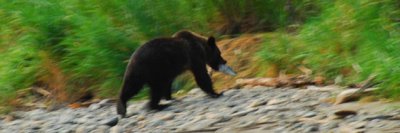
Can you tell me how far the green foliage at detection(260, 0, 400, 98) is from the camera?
7.00 meters

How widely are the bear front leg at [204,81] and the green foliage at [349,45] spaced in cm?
82

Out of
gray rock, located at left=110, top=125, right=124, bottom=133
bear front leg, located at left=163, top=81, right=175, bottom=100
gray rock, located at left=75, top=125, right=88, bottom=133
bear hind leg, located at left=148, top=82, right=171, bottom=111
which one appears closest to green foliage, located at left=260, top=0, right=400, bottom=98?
bear front leg, located at left=163, top=81, right=175, bottom=100

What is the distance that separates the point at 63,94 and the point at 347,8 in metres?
3.76

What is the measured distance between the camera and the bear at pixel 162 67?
7.80 m

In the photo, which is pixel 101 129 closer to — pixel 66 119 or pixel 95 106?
pixel 66 119

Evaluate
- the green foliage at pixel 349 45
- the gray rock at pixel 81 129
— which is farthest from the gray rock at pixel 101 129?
the green foliage at pixel 349 45

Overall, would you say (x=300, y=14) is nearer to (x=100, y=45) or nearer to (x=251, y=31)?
(x=251, y=31)

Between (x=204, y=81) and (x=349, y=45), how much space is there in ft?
4.97

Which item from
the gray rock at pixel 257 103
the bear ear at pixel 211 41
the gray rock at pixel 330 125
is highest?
the bear ear at pixel 211 41

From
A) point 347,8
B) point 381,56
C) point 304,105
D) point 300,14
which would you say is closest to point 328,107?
point 304,105

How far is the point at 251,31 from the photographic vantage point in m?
10.1

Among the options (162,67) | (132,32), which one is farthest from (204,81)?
(132,32)

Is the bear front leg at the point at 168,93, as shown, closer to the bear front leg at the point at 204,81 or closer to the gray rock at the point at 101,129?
the bear front leg at the point at 204,81

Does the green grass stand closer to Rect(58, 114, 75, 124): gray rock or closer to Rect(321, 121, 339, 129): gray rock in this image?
Rect(58, 114, 75, 124): gray rock
